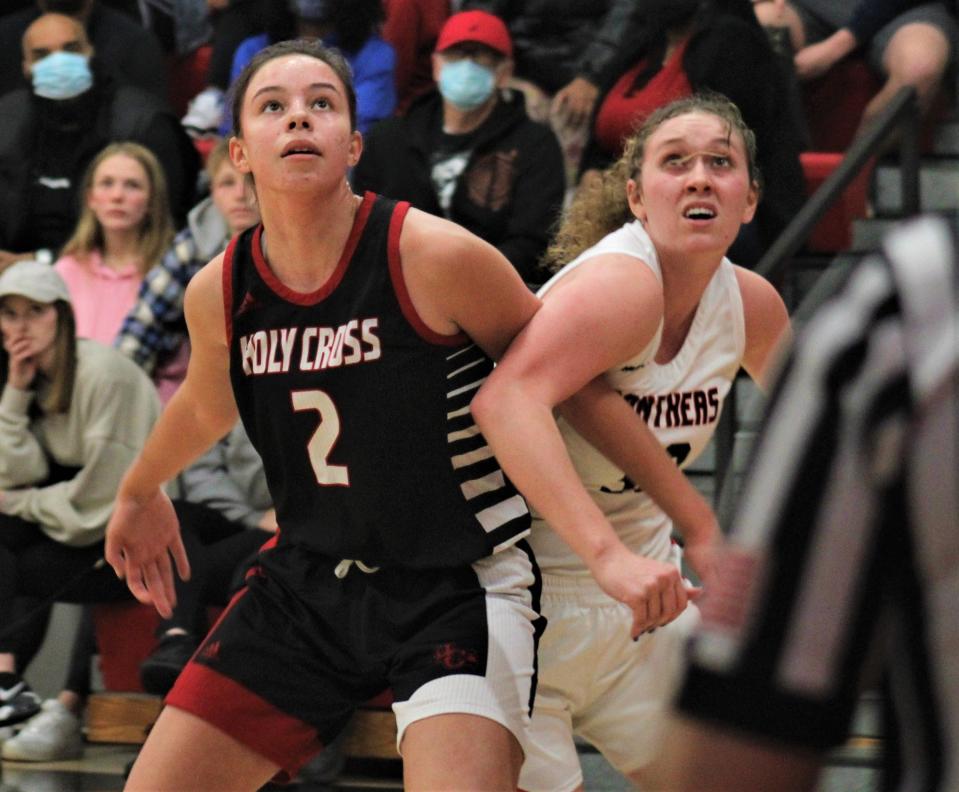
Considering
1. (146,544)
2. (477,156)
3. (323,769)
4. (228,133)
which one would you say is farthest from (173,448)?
(228,133)

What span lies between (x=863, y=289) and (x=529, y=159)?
15.9ft

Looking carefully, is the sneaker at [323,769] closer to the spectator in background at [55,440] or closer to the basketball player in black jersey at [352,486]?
the spectator in background at [55,440]

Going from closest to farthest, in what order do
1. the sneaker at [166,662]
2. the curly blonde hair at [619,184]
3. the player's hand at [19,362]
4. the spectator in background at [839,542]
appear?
the spectator in background at [839,542], the curly blonde hair at [619,184], the sneaker at [166,662], the player's hand at [19,362]

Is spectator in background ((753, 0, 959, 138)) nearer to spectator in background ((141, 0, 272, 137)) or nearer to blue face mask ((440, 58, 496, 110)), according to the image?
blue face mask ((440, 58, 496, 110))

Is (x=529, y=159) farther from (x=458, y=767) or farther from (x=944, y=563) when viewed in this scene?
(x=944, y=563)

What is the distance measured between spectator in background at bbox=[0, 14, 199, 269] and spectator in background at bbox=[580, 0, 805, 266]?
1.80 metres

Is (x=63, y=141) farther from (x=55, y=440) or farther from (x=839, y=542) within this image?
(x=839, y=542)

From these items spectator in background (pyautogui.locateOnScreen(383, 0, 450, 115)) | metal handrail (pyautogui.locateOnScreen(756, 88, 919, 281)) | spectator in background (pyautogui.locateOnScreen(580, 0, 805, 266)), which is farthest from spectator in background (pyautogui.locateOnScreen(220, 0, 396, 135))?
metal handrail (pyautogui.locateOnScreen(756, 88, 919, 281))

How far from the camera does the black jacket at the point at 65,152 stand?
22.1ft

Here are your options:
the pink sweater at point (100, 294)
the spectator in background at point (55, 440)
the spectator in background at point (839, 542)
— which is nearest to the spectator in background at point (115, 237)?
the pink sweater at point (100, 294)

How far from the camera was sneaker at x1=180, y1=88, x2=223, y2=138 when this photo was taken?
718 cm

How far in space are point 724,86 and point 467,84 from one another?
112 centimetres

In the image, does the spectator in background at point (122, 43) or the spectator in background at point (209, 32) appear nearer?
the spectator in background at point (209, 32)

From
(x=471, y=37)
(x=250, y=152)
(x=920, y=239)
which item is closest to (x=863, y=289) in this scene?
(x=920, y=239)
